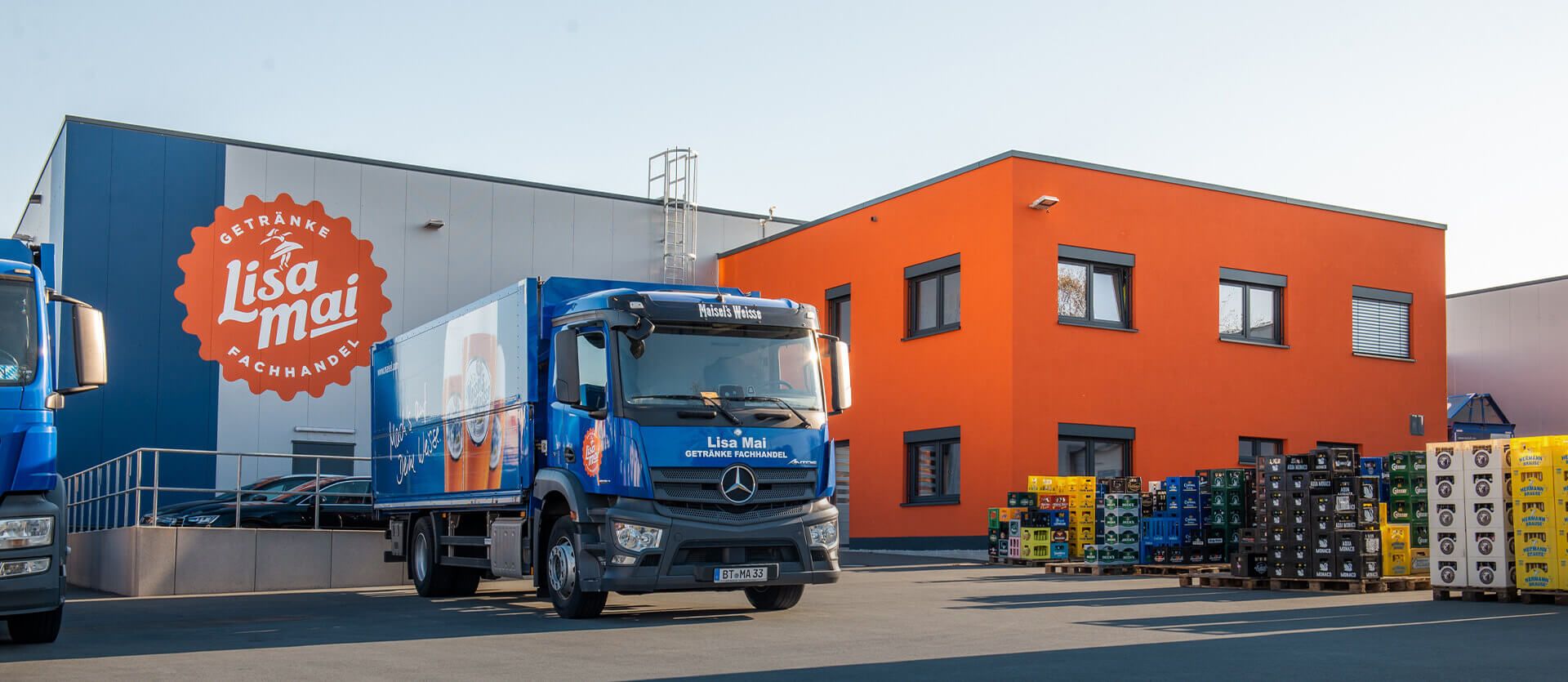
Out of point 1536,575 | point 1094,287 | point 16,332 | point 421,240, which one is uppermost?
point 421,240

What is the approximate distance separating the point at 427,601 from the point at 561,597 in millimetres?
3641

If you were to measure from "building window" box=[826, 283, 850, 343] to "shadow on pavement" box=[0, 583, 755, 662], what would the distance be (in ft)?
42.2

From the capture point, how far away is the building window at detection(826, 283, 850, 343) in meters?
28.8

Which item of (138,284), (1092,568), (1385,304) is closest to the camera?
(1092,568)

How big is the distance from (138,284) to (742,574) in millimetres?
20149

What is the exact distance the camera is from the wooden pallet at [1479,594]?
14.5m

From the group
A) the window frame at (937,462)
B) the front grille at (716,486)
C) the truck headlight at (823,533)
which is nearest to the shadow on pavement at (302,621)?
the truck headlight at (823,533)

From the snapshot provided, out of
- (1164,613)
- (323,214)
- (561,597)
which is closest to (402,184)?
(323,214)

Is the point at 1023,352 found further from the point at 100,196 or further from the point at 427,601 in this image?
the point at 100,196

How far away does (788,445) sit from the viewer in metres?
12.7

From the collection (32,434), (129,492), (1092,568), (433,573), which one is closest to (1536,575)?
(1092,568)

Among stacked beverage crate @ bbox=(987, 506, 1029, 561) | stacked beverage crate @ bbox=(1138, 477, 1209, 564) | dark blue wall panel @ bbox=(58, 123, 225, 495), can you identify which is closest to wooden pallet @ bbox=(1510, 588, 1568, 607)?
stacked beverage crate @ bbox=(1138, 477, 1209, 564)

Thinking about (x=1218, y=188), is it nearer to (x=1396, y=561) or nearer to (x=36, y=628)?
(x=1396, y=561)

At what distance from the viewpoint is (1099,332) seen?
2483 cm
